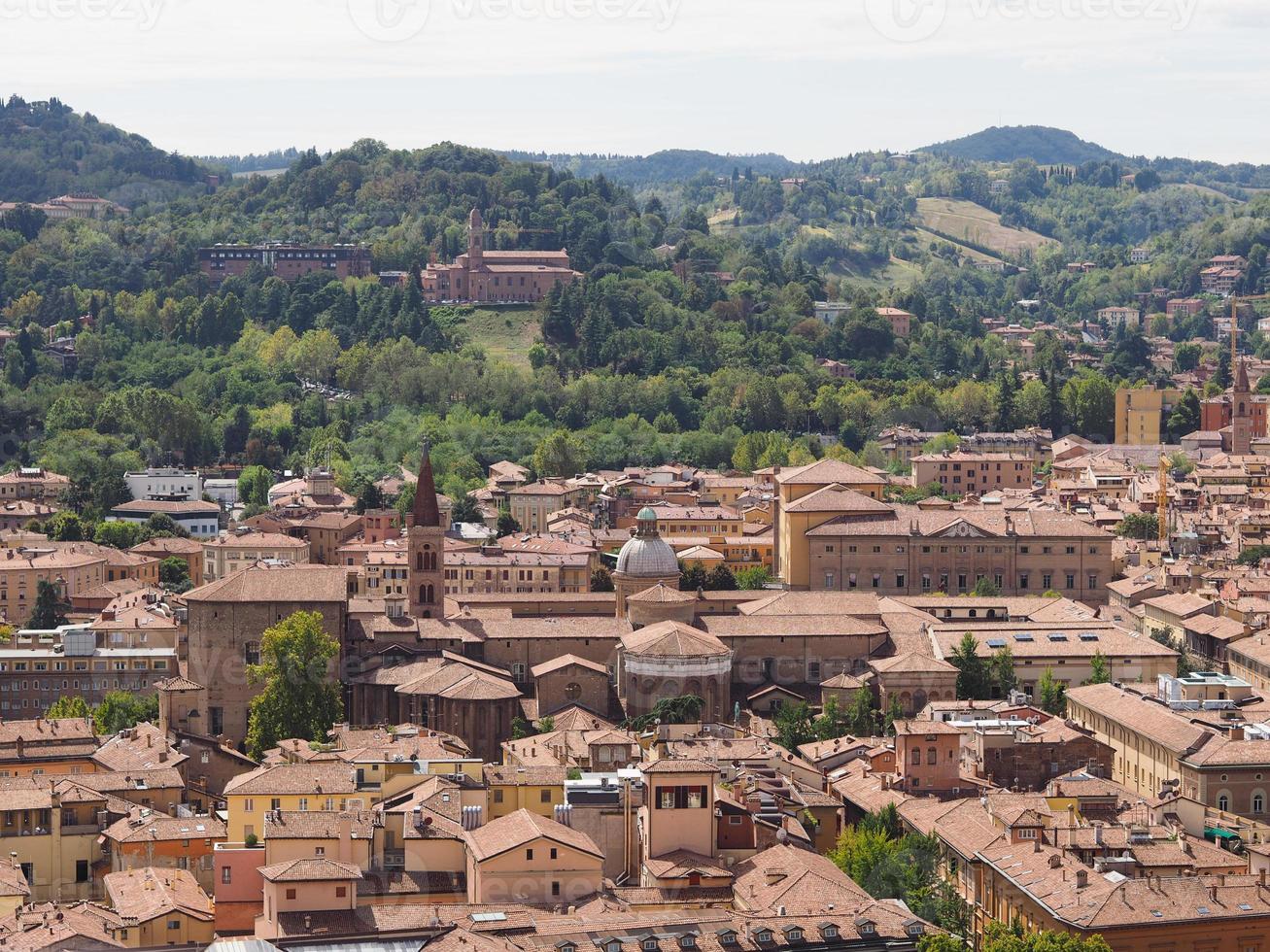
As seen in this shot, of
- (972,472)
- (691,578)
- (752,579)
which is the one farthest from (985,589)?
(972,472)

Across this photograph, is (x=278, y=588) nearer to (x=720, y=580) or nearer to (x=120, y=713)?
(x=120, y=713)

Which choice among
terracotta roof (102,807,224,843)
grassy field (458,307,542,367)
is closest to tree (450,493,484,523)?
grassy field (458,307,542,367)

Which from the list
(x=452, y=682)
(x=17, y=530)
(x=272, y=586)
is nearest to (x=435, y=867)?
(x=452, y=682)

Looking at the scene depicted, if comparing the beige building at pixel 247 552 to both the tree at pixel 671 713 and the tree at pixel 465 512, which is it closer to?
the tree at pixel 465 512

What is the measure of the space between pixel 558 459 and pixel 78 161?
267 ft

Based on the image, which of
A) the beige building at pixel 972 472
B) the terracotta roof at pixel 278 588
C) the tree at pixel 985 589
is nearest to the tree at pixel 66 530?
the terracotta roof at pixel 278 588

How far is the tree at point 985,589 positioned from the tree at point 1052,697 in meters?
8.70

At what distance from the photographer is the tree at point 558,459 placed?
88375mm

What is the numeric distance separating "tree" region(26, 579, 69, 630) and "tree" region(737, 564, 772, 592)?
17076 mm

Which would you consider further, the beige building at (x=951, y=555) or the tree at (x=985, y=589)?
the beige building at (x=951, y=555)

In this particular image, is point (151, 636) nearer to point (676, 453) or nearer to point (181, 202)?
point (676, 453)

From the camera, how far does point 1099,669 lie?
168 ft

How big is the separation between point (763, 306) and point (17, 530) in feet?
157

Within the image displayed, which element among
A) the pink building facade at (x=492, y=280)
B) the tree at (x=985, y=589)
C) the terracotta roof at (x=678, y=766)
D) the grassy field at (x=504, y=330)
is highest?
the pink building facade at (x=492, y=280)
